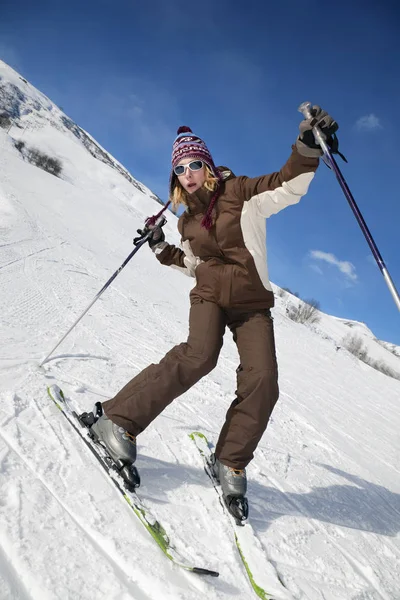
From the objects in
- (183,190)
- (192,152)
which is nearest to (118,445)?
(183,190)

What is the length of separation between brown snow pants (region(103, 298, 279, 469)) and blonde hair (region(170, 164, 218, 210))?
0.90 metres

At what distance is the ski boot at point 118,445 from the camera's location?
6.57 ft

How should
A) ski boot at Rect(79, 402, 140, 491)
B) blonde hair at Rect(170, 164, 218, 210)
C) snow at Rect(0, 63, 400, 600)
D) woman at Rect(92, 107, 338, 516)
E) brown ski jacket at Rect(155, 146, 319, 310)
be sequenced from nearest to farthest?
snow at Rect(0, 63, 400, 600) → ski boot at Rect(79, 402, 140, 491) → woman at Rect(92, 107, 338, 516) → brown ski jacket at Rect(155, 146, 319, 310) → blonde hair at Rect(170, 164, 218, 210)

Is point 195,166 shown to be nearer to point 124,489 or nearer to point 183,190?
point 183,190

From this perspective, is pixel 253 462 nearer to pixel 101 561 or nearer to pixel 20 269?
pixel 101 561

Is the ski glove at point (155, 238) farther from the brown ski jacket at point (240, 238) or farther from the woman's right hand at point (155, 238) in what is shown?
the brown ski jacket at point (240, 238)

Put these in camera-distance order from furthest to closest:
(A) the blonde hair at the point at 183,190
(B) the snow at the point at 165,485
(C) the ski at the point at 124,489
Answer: (A) the blonde hair at the point at 183,190
(C) the ski at the point at 124,489
(B) the snow at the point at 165,485

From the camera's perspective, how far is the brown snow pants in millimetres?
2188

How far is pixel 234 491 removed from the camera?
6.97 feet

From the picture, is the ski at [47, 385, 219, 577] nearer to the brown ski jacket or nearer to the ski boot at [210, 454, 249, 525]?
the ski boot at [210, 454, 249, 525]

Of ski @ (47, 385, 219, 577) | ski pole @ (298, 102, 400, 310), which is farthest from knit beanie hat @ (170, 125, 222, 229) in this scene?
ski @ (47, 385, 219, 577)

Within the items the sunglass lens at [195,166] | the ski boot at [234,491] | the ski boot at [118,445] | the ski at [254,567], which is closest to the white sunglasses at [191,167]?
the sunglass lens at [195,166]

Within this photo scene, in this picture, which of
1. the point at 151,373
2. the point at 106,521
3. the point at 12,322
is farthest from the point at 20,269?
the point at 106,521

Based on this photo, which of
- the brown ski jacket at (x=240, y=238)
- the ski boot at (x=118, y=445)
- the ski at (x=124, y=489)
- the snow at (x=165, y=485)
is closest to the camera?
the snow at (x=165, y=485)
